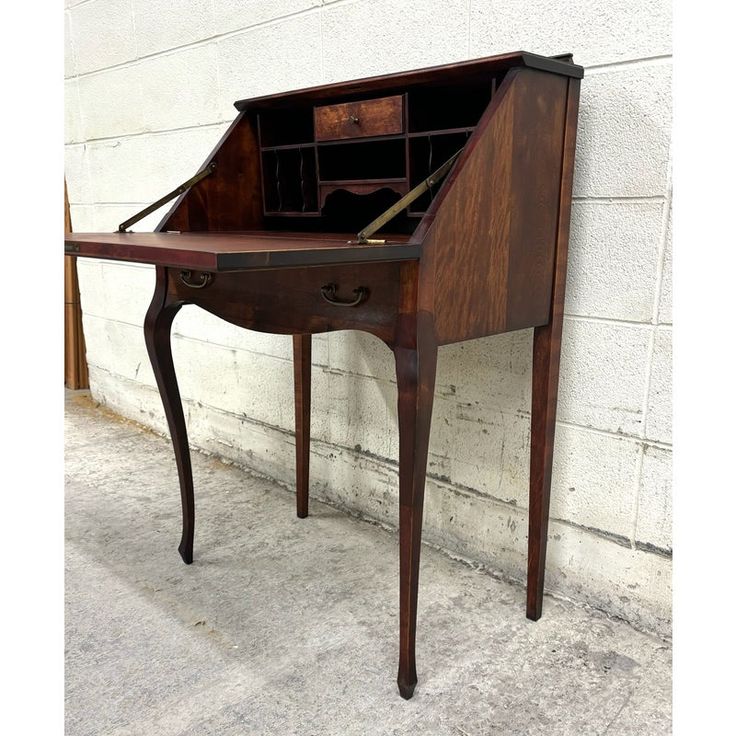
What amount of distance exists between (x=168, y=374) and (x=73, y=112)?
2.14 m

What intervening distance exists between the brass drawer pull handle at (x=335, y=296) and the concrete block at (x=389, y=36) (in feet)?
2.64

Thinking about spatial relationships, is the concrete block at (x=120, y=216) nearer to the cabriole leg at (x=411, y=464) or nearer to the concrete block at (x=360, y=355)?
the concrete block at (x=360, y=355)

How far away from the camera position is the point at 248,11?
2463mm

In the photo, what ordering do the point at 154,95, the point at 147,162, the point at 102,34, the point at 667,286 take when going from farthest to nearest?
the point at 102,34 → the point at 147,162 → the point at 154,95 → the point at 667,286

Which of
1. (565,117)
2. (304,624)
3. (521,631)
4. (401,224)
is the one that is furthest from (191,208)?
(521,631)

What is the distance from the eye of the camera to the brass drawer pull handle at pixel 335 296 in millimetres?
1433

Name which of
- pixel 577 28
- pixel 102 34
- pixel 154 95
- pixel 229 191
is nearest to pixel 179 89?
pixel 154 95

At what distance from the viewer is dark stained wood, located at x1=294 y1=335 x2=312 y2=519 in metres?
2.33

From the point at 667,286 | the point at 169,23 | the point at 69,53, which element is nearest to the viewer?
the point at 667,286

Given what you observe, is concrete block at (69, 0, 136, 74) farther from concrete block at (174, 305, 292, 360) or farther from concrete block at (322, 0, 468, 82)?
concrete block at (322, 0, 468, 82)

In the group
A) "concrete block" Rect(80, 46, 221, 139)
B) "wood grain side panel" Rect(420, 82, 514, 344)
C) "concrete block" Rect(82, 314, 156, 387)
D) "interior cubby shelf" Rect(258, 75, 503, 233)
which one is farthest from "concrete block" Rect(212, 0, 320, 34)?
"concrete block" Rect(82, 314, 156, 387)

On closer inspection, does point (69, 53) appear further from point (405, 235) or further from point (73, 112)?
point (405, 235)

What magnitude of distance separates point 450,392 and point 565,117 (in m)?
0.80

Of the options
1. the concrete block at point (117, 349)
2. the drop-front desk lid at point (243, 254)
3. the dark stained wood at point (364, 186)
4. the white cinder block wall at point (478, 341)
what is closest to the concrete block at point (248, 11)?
the white cinder block wall at point (478, 341)
